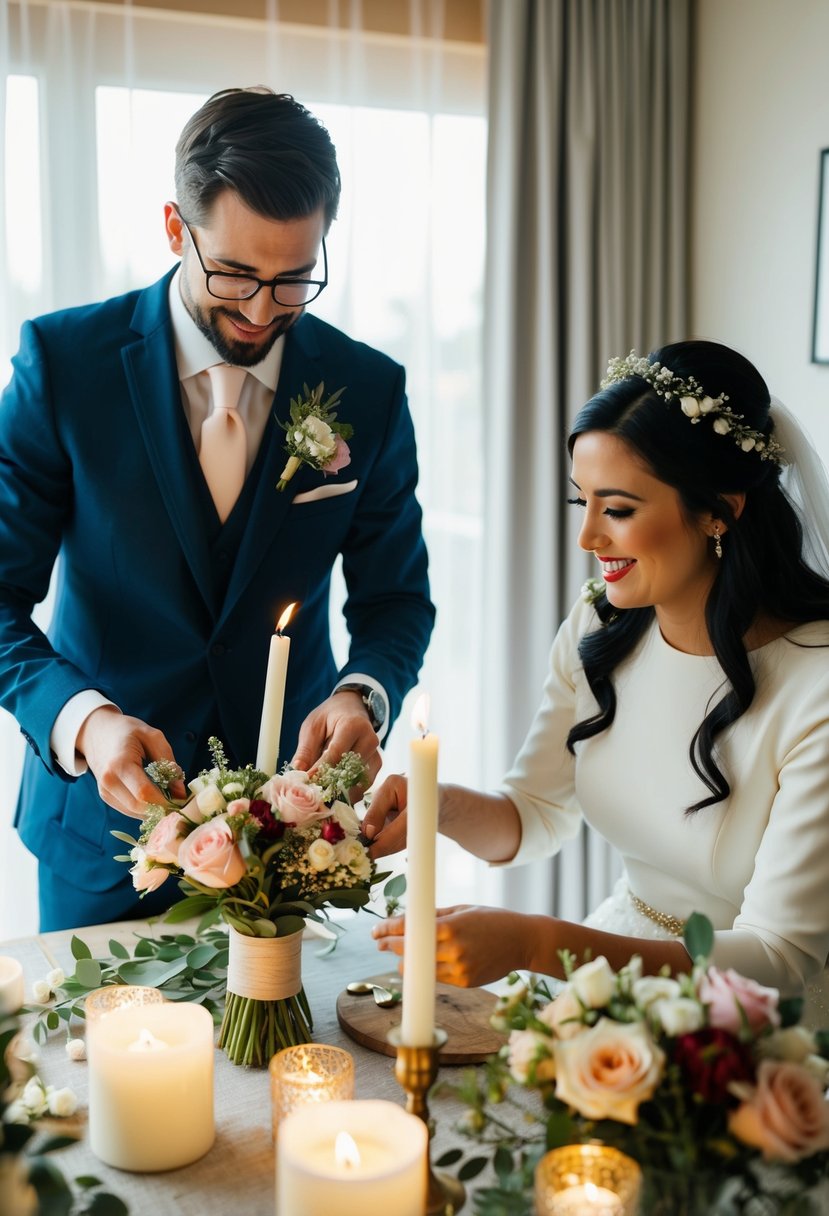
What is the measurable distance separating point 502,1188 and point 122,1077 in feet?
1.43

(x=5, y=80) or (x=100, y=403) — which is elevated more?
(x=5, y=80)

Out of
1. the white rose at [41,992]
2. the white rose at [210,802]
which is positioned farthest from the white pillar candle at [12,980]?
the white rose at [210,802]

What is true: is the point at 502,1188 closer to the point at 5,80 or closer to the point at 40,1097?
the point at 40,1097

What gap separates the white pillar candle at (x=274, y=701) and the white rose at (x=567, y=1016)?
0.57 metres

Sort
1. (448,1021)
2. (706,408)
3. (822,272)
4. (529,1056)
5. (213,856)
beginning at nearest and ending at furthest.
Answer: (529,1056) < (213,856) < (448,1021) < (706,408) < (822,272)

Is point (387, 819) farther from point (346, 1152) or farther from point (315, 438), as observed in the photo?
point (346, 1152)

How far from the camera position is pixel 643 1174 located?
0.92 metres

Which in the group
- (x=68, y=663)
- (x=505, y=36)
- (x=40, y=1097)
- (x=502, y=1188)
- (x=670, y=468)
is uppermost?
(x=505, y=36)

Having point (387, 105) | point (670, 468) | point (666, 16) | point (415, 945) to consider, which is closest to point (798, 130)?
point (666, 16)

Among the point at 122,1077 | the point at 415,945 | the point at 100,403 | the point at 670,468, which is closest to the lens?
the point at 415,945

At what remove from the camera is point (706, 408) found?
190 cm

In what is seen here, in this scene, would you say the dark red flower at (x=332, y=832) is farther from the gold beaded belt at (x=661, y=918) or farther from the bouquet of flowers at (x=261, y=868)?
the gold beaded belt at (x=661, y=918)

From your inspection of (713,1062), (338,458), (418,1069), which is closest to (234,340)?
(338,458)

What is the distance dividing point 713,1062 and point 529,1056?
15 cm
